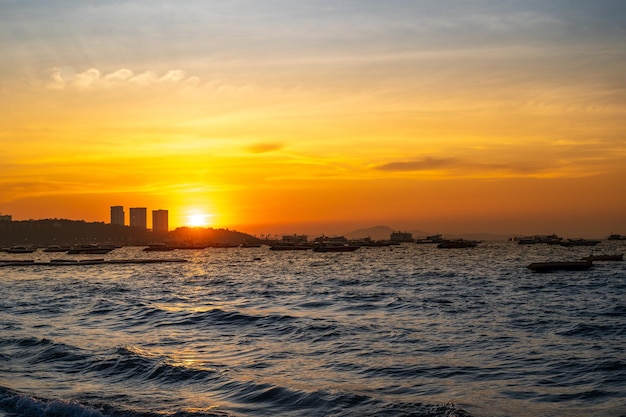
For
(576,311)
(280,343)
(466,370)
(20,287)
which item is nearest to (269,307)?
(280,343)

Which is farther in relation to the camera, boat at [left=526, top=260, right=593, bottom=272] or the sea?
boat at [left=526, top=260, right=593, bottom=272]

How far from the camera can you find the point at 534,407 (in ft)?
63.1

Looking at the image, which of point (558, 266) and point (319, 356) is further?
point (558, 266)

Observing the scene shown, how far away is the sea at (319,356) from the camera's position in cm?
2005

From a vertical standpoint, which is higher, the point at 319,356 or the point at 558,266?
the point at 319,356

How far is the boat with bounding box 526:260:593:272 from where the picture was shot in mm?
90875

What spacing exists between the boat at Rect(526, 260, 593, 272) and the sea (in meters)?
34.8

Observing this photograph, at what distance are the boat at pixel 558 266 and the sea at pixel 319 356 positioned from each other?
1369 inches

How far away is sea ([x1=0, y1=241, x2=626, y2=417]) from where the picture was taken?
65.8 feet

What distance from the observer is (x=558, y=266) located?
91938 millimetres

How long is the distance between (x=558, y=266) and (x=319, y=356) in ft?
238

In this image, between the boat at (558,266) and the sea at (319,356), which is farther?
the boat at (558,266)

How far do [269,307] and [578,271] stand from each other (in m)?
60.2

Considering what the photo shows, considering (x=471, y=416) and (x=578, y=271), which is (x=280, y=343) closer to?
(x=471, y=416)
